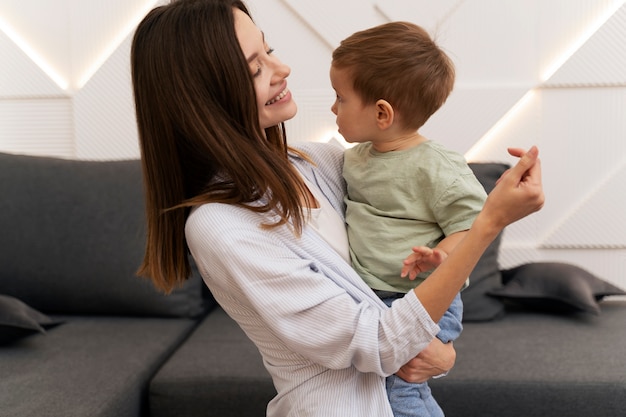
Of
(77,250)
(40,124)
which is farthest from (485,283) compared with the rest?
(40,124)

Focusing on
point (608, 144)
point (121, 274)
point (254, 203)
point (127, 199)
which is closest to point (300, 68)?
point (127, 199)

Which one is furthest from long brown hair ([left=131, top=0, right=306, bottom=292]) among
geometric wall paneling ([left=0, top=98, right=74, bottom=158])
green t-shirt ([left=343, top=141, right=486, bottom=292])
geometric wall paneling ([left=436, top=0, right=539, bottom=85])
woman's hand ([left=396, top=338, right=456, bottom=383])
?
geometric wall paneling ([left=0, top=98, right=74, bottom=158])

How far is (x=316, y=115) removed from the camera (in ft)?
9.35

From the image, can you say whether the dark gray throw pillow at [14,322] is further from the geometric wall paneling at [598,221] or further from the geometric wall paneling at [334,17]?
the geometric wall paneling at [598,221]

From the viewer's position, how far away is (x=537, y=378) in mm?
1979

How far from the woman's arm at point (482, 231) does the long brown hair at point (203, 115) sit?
0.89 ft

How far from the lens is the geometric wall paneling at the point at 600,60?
106 inches

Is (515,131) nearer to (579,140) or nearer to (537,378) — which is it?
(579,140)

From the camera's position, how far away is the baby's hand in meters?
1.23

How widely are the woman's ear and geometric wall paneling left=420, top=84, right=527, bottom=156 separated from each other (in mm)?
1417

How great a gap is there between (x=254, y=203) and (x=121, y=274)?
138cm

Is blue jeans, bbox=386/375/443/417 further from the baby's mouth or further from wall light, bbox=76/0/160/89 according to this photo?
wall light, bbox=76/0/160/89

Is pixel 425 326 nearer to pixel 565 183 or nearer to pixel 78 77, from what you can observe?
pixel 565 183

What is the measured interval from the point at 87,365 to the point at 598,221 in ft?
6.66
